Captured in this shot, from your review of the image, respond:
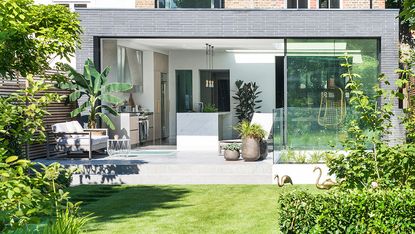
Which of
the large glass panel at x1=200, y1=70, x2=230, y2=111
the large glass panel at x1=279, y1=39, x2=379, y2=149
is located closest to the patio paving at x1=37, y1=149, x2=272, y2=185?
the large glass panel at x1=279, y1=39, x2=379, y2=149

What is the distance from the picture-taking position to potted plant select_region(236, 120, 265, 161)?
711 inches

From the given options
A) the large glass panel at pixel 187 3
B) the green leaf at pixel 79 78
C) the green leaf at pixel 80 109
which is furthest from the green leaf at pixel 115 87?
the large glass panel at pixel 187 3

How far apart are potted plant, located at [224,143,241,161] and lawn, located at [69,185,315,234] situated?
285 centimetres

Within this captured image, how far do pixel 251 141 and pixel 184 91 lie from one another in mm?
10788

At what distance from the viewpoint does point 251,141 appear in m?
18.2

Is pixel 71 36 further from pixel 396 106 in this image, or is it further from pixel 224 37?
pixel 396 106

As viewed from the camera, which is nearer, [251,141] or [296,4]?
[251,141]

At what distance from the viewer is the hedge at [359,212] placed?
7.71 metres

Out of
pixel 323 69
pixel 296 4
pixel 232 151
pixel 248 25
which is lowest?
pixel 232 151

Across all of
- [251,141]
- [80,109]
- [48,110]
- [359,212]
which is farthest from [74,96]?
[359,212]

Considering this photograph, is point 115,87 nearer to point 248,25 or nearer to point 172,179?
point 248,25

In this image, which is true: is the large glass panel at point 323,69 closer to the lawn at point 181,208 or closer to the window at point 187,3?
the window at point 187,3

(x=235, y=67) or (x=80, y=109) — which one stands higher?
(x=235, y=67)

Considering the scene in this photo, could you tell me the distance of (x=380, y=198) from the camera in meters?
7.70
